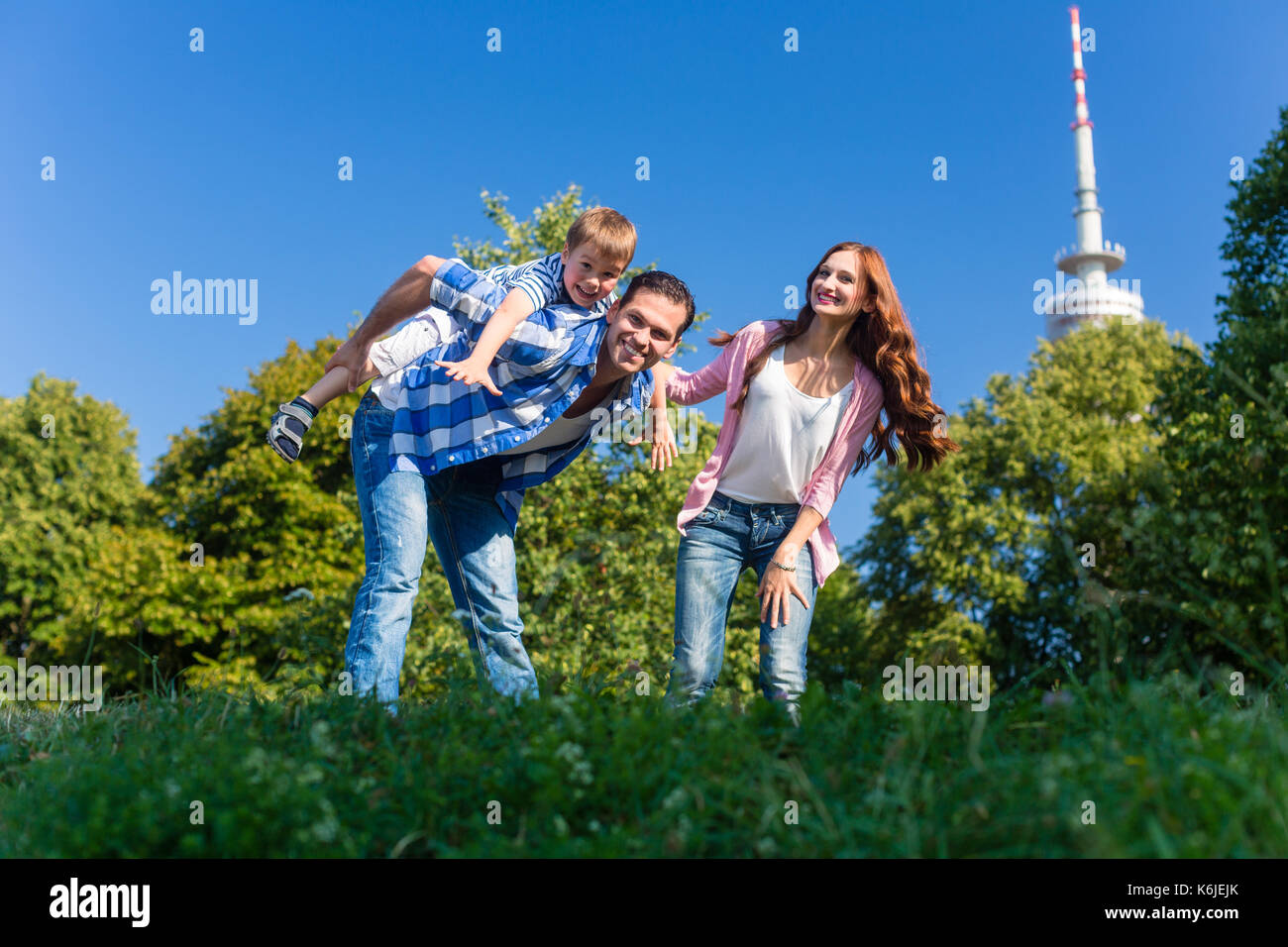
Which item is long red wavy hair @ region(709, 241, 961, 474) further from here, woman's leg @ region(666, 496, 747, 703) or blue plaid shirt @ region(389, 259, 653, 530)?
blue plaid shirt @ region(389, 259, 653, 530)

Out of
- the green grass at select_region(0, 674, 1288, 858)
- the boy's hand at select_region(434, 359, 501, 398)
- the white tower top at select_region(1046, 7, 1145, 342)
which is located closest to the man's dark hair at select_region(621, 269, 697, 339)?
the boy's hand at select_region(434, 359, 501, 398)

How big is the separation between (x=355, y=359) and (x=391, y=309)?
13.7 inches

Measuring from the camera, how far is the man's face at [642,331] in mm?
4336

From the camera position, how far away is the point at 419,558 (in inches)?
170

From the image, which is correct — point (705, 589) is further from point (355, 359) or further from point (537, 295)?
point (355, 359)

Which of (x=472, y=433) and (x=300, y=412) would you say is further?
(x=300, y=412)

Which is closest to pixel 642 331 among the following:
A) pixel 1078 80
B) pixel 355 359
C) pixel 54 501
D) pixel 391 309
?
pixel 391 309

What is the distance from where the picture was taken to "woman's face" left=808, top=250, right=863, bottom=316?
4.58 m

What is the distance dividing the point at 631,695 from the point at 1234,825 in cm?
186

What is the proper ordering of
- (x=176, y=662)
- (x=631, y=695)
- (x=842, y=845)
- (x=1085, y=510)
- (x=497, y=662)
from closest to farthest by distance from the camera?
1. (x=842, y=845)
2. (x=631, y=695)
3. (x=497, y=662)
4. (x=1085, y=510)
5. (x=176, y=662)

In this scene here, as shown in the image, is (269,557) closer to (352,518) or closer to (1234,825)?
(352,518)

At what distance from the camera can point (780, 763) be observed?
2.59 meters

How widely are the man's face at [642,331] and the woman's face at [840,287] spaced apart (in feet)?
2.21
